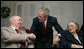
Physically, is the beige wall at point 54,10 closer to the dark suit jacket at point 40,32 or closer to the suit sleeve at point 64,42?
the dark suit jacket at point 40,32

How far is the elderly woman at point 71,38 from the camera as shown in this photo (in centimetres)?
334

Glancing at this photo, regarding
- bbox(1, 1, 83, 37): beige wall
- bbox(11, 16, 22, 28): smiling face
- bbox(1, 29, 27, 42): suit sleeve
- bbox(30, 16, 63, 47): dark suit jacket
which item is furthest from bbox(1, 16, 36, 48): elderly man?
bbox(1, 1, 83, 37): beige wall

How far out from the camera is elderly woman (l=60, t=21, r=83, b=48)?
11.0ft

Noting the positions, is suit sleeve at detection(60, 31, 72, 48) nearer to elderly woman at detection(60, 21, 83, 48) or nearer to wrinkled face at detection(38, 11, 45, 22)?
elderly woman at detection(60, 21, 83, 48)

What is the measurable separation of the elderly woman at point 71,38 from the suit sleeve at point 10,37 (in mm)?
608

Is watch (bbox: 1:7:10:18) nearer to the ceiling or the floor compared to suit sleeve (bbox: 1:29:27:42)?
nearer to the ceiling

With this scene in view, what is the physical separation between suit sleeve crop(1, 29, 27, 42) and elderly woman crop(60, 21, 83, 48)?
0.61 metres

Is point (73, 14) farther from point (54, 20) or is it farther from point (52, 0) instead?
point (54, 20)

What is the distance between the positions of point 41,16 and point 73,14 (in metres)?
1.54

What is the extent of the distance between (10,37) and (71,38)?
94 cm

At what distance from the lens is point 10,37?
310cm

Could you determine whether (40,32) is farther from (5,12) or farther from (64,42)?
(5,12)

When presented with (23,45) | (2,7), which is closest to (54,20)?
(23,45)

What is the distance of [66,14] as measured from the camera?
4.97m
